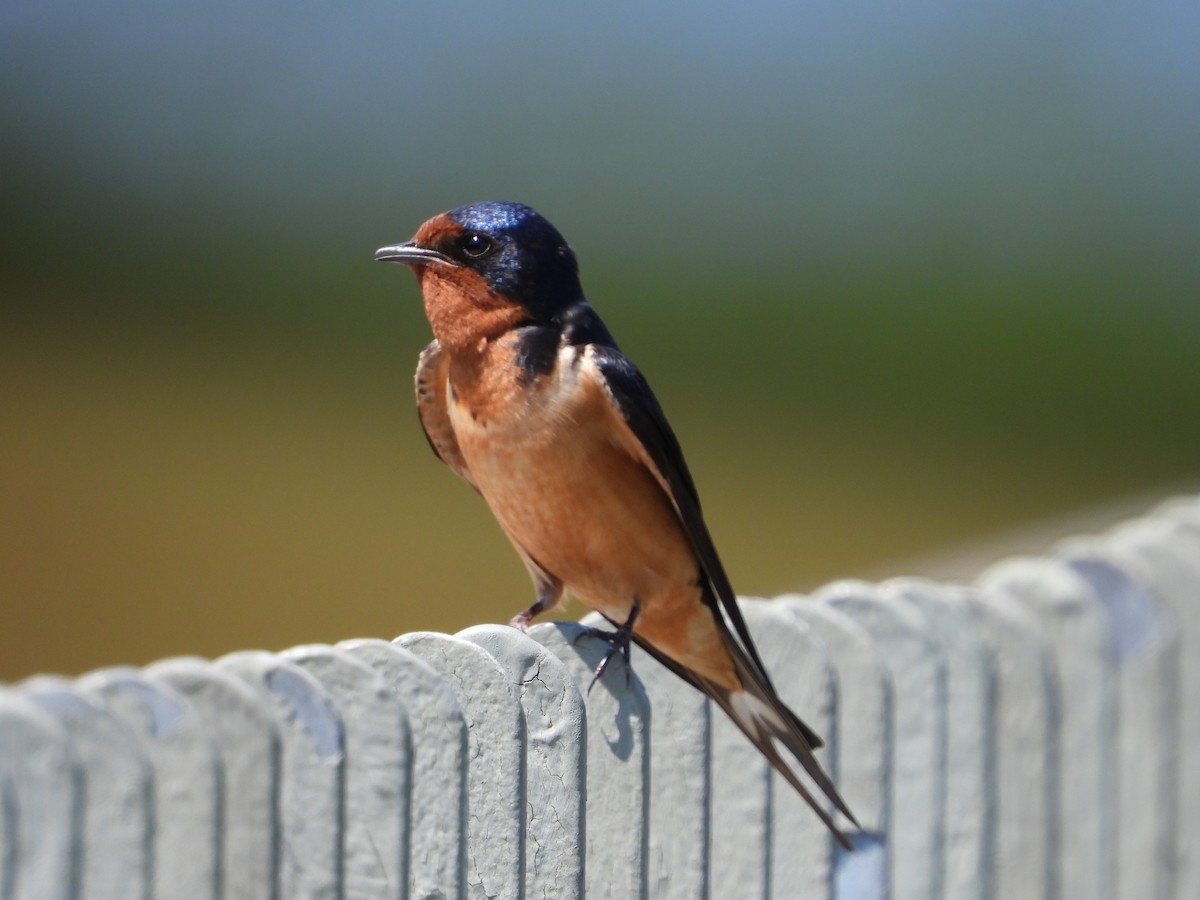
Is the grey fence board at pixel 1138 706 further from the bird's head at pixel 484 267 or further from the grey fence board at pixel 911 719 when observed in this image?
the bird's head at pixel 484 267

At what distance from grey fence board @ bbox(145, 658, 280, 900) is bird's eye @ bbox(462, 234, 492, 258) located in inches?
40.7

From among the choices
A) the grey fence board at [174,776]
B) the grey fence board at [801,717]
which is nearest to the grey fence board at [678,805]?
the grey fence board at [801,717]

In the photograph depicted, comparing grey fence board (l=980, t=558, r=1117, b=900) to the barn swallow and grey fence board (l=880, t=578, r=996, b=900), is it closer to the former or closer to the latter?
grey fence board (l=880, t=578, r=996, b=900)

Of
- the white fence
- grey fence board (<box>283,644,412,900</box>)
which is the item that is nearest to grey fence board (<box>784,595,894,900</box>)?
the white fence

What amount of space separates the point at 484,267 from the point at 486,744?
91cm

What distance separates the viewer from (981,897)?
7.10 ft

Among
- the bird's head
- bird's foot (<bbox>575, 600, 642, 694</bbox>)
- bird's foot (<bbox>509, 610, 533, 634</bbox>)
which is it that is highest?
the bird's head

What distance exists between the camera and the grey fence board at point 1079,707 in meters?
2.25

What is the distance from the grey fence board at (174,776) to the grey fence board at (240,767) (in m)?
0.02

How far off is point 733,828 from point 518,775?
1.37ft

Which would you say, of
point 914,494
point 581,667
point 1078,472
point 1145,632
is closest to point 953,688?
point 1145,632

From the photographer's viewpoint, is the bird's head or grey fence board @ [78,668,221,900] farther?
the bird's head

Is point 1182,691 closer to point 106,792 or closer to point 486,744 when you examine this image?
point 486,744

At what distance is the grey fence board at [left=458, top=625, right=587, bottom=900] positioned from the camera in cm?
171
